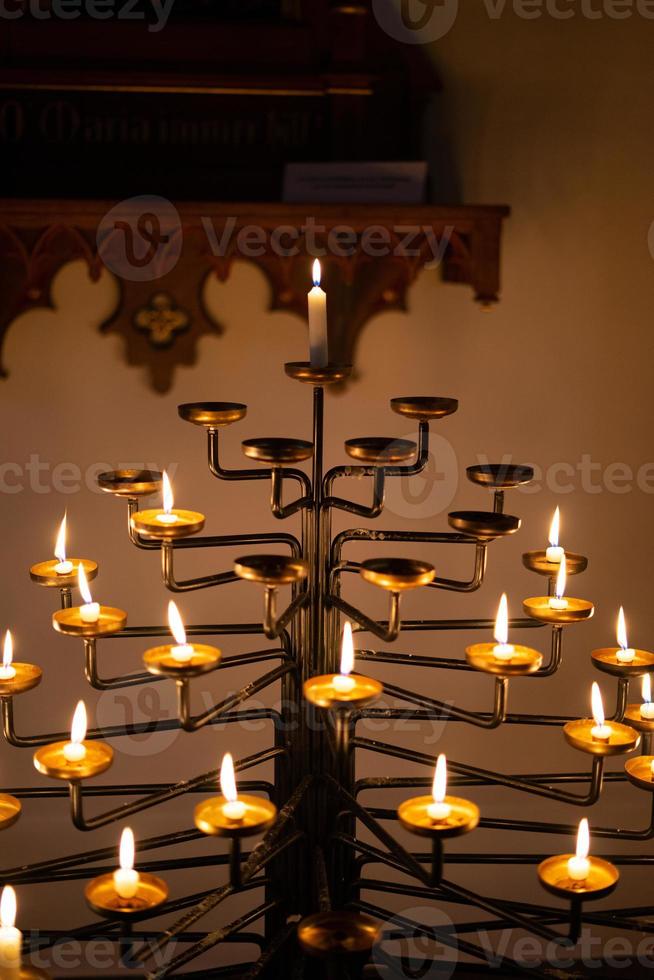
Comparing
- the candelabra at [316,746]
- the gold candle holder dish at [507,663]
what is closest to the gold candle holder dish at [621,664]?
the candelabra at [316,746]

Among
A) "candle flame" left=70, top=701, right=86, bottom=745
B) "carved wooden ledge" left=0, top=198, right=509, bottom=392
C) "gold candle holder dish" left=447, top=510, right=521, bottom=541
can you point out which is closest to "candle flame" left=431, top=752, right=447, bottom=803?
"gold candle holder dish" left=447, top=510, right=521, bottom=541

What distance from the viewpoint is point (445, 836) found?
30.8 inches

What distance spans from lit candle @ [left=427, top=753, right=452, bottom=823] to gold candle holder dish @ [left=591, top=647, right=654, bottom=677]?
27cm

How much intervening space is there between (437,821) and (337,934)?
0.13 meters

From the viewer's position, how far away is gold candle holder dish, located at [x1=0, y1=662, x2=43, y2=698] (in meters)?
1.01

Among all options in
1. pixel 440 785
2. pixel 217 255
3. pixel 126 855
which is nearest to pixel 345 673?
pixel 440 785

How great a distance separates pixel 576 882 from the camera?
856mm

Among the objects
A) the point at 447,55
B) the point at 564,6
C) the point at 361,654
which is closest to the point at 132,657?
the point at 361,654

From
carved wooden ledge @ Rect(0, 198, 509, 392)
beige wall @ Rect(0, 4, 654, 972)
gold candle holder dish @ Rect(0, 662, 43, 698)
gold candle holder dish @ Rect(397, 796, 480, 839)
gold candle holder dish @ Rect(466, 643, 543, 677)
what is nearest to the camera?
gold candle holder dish @ Rect(397, 796, 480, 839)

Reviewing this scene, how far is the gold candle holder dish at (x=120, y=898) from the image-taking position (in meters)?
0.82

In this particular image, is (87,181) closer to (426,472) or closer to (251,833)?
(426,472)

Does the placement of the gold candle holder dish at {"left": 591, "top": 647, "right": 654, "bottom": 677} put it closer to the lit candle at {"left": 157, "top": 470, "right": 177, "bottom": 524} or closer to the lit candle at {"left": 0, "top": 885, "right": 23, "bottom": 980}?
the lit candle at {"left": 157, "top": 470, "right": 177, "bottom": 524}

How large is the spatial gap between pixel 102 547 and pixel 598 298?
832 millimetres

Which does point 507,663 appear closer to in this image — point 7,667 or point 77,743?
point 77,743
